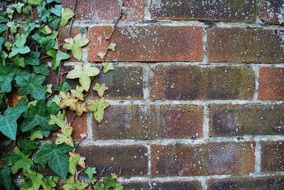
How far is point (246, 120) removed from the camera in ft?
2.83

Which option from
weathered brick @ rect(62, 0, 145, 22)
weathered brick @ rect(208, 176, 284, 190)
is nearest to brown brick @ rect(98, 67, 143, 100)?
weathered brick @ rect(62, 0, 145, 22)

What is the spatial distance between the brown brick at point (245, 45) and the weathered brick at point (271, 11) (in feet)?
0.09

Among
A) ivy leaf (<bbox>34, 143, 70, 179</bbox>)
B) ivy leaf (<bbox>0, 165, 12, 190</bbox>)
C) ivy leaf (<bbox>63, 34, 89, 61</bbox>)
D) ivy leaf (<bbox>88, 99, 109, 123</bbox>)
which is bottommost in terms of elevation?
ivy leaf (<bbox>0, 165, 12, 190</bbox>)

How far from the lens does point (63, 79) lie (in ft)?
2.73

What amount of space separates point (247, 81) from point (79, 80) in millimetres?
383

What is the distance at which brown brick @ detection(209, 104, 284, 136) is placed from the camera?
0.85 metres

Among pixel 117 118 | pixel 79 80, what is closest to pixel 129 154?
pixel 117 118

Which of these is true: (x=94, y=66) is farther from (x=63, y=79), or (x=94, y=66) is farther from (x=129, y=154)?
(x=129, y=154)

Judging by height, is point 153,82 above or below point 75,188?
above

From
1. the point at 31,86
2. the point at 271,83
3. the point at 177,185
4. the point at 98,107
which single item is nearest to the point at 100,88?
the point at 98,107

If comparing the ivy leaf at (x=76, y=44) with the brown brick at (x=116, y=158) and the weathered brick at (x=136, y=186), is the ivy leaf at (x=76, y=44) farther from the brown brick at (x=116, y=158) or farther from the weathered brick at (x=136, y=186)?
the weathered brick at (x=136, y=186)

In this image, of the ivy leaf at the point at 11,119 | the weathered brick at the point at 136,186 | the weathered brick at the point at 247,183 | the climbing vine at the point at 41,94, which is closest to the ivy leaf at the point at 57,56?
the climbing vine at the point at 41,94

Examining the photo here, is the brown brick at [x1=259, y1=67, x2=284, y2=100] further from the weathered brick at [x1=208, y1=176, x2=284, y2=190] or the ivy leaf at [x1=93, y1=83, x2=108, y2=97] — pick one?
the ivy leaf at [x1=93, y1=83, x2=108, y2=97]

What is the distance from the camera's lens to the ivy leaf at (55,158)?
815 mm
